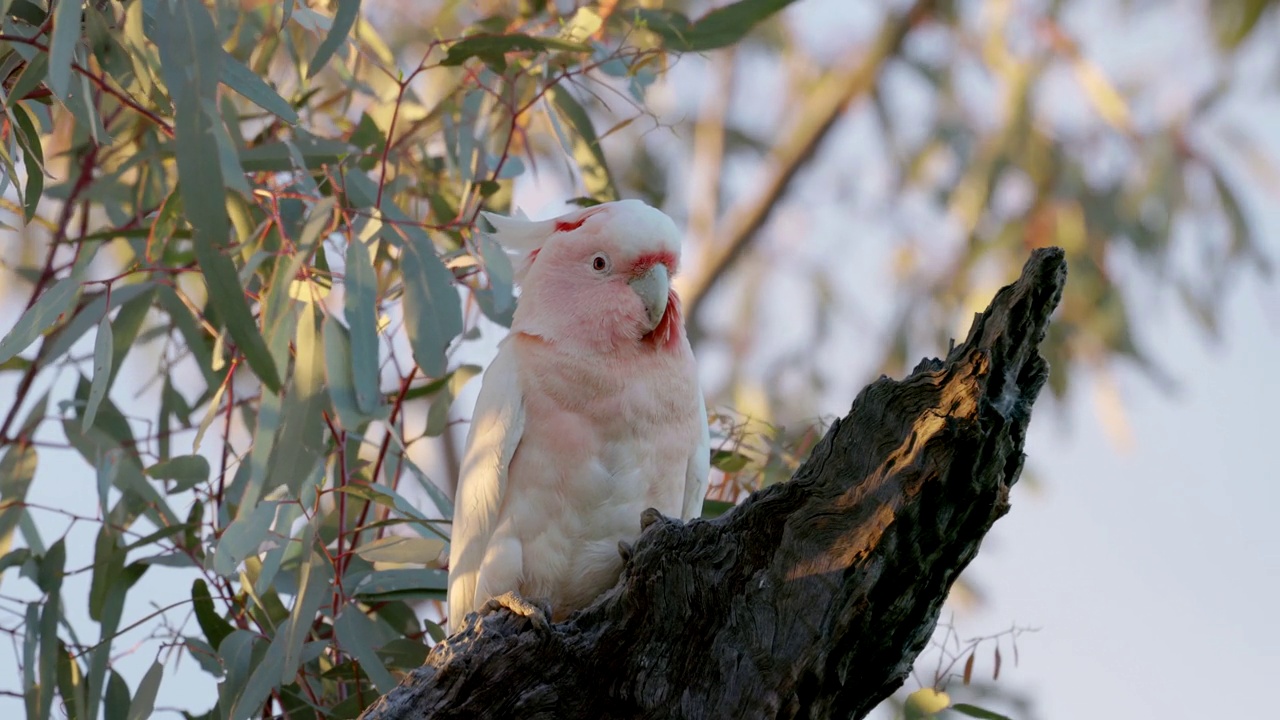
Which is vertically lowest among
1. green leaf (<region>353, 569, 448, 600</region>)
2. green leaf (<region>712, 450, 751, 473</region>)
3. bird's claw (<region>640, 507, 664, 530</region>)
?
bird's claw (<region>640, 507, 664, 530</region>)

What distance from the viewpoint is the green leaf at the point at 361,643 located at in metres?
1.99

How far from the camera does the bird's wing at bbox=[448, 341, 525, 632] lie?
1835 mm

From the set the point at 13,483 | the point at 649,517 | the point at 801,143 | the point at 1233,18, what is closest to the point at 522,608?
the point at 649,517

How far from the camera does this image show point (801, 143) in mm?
5477

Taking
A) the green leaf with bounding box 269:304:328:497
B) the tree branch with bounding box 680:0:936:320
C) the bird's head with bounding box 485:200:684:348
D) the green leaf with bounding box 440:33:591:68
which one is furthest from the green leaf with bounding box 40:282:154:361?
the tree branch with bounding box 680:0:936:320

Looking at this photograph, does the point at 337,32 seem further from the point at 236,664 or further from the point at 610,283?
the point at 236,664

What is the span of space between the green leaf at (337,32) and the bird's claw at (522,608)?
817 millimetres

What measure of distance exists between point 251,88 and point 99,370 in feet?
1.51

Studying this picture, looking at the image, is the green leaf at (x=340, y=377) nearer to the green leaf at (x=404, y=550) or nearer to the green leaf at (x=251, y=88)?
the green leaf at (x=404, y=550)

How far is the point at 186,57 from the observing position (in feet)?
4.94

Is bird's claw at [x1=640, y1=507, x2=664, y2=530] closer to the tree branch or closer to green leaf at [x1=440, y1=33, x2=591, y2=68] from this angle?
green leaf at [x1=440, y1=33, x2=591, y2=68]

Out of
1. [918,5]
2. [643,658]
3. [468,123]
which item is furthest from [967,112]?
[643,658]

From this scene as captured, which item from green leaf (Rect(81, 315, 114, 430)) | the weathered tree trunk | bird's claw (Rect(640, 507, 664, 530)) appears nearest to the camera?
the weathered tree trunk

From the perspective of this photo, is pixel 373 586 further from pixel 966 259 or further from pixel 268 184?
pixel 966 259
